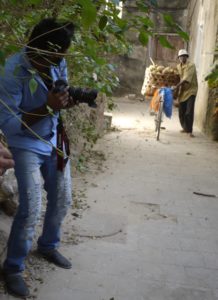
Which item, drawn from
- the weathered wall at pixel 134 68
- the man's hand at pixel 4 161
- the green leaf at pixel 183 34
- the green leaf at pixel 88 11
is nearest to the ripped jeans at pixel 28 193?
the man's hand at pixel 4 161

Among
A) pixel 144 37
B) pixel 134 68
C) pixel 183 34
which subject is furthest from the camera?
pixel 134 68

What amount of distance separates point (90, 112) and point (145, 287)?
188 inches

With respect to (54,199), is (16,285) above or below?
below

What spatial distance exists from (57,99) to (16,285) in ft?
4.13

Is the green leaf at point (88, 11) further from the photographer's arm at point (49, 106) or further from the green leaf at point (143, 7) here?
the photographer's arm at point (49, 106)

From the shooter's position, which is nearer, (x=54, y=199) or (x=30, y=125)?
(x=30, y=125)

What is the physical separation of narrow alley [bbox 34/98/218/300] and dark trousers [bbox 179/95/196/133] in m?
2.10

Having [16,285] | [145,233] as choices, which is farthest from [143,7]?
[145,233]

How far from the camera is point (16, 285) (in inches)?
123

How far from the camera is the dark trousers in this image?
1045cm

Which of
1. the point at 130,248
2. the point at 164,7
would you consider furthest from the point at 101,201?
the point at 164,7

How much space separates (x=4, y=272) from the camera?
125 inches

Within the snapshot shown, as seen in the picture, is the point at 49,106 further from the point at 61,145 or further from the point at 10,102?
the point at 61,145

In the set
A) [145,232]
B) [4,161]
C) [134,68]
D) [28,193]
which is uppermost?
[134,68]
